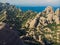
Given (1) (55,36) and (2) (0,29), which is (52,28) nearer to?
(1) (55,36)

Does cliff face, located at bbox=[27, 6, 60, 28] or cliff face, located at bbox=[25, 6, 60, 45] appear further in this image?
cliff face, located at bbox=[27, 6, 60, 28]

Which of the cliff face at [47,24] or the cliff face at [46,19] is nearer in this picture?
the cliff face at [47,24]

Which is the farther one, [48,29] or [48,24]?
[48,24]

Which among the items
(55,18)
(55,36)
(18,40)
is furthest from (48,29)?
(18,40)

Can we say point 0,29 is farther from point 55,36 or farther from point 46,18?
point 46,18

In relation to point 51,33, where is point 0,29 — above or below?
above

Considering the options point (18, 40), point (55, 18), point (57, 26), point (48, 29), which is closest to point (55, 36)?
point (48, 29)

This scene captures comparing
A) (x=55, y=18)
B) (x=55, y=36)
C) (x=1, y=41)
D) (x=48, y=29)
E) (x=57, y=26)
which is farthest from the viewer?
(x=55, y=18)

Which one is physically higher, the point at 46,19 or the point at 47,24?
the point at 46,19

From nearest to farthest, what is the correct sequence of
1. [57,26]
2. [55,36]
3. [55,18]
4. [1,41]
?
1. [1,41]
2. [55,36]
3. [57,26]
4. [55,18]

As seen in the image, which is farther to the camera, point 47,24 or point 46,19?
point 46,19
